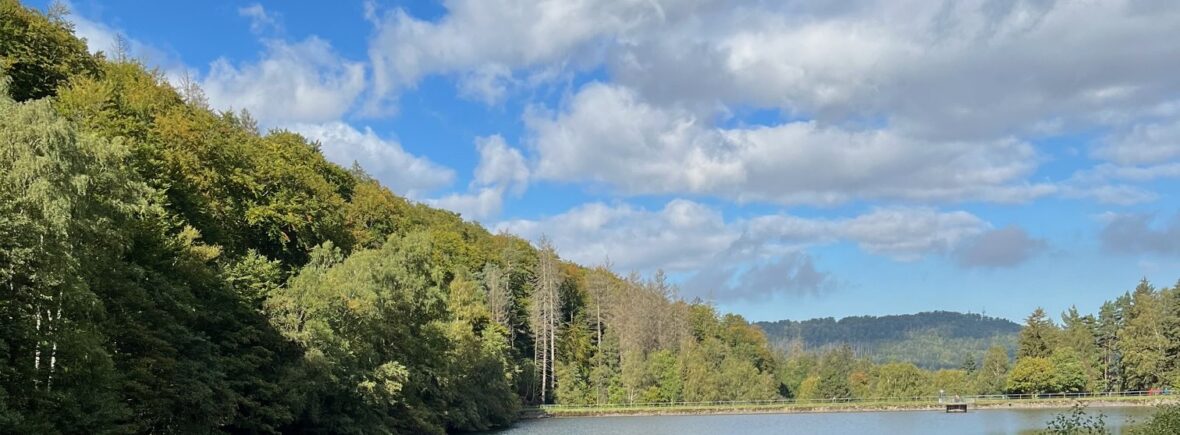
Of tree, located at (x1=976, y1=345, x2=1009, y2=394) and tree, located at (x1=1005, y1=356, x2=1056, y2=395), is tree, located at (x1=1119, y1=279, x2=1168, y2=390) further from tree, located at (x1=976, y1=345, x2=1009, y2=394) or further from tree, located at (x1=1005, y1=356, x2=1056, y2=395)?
tree, located at (x1=976, y1=345, x2=1009, y2=394)

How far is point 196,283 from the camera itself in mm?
35625

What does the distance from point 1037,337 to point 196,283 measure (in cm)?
10697

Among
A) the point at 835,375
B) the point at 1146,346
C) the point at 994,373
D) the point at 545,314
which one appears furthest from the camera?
the point at 835,375

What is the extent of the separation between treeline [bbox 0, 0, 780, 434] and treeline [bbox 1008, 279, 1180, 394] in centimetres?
6165

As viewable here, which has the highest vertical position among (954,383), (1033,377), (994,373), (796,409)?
(994,373)

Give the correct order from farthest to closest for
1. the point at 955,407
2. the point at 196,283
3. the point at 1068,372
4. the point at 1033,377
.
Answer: the point at 1033,377
the point at 1068,372
the point at 955,407
the point at 196,283

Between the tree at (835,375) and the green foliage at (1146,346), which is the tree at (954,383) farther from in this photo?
the green foliage at (1146,346)

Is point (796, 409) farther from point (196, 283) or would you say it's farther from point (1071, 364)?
point (196, 283)

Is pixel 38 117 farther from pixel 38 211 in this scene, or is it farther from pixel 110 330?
pixel 110 330

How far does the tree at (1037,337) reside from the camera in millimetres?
112062

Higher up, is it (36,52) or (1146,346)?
(36,52)

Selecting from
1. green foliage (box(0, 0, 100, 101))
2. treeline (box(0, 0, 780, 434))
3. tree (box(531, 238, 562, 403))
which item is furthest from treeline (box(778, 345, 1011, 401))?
green foliage (box(0, 0, 100, 101))

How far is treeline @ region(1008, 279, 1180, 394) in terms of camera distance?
325 feet

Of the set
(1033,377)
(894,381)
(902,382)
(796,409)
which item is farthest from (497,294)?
(1033,377)
